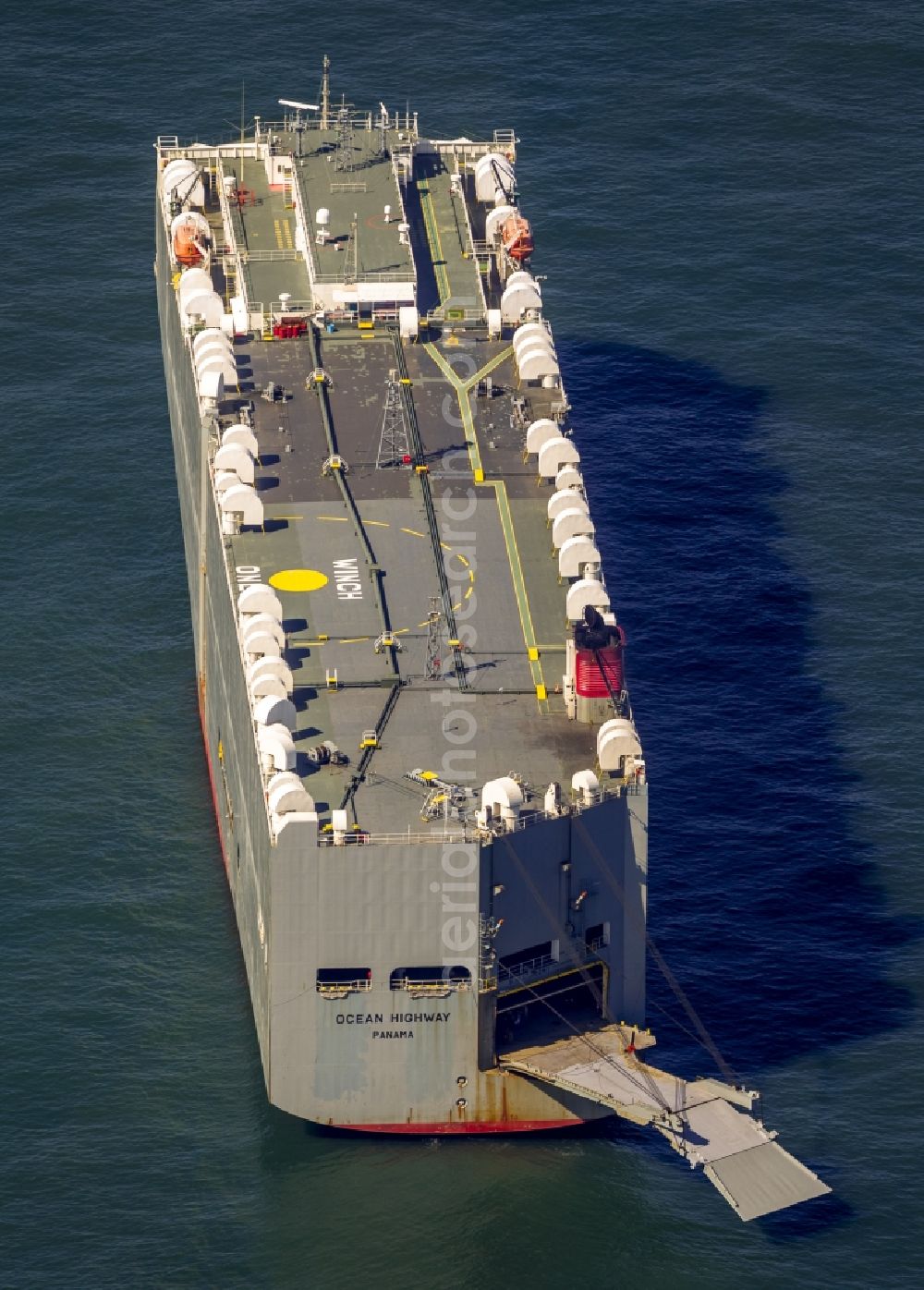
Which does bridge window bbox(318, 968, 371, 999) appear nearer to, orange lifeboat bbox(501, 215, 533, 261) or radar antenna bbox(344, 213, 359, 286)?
radar antenna bbox(344, 213, 359, 286)

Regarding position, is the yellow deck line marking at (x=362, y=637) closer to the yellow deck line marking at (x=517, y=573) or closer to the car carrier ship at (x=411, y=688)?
the car carrier ship at (x=411, y=688)

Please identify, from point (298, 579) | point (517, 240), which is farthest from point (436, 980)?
point (517, 240)

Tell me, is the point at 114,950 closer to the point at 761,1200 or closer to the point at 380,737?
the point at 380,737

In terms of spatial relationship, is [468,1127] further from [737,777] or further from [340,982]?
[737,777]

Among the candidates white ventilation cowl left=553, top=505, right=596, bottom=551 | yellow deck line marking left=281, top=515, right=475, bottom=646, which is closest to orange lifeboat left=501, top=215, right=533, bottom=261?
yellow deck line marking left=281, top=515, right=475, bottom=646

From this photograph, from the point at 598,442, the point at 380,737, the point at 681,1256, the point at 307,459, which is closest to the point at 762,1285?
the point at 681,1256

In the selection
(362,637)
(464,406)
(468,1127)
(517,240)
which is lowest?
(468,1127)

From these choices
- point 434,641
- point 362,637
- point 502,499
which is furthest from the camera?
point 502,499

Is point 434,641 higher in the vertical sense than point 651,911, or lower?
higher
